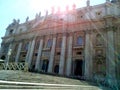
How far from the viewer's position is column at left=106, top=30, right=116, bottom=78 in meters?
18.2

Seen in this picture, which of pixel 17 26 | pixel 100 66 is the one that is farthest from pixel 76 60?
pixel 17 26

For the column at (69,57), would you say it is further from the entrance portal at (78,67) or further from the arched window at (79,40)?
the arched window at (79,40)

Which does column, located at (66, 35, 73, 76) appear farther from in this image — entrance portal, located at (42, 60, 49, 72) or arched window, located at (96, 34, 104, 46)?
A: entrance portal, located at (42, 60, 49, 72)

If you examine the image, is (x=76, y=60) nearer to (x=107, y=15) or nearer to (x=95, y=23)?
(x=95, y=23)

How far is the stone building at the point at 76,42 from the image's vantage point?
19.6m

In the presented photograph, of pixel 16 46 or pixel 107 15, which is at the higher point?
pixel 107 15

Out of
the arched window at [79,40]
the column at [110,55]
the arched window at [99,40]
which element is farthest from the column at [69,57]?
the column at [110,55]

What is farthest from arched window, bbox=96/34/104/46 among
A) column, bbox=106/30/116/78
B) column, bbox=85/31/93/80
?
column, bbox=106/30/116/78

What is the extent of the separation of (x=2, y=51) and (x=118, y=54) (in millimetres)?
24002

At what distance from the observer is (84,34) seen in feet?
72.6

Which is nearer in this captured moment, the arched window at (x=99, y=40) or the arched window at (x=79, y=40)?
the arched window at (x=99, y=40)

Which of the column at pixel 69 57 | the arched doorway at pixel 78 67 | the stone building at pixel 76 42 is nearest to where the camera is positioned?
the stone building at pixel 76 42

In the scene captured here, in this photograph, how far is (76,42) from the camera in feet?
74.8

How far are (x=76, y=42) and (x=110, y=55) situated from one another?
5.65 meters
